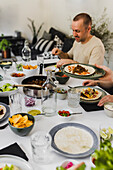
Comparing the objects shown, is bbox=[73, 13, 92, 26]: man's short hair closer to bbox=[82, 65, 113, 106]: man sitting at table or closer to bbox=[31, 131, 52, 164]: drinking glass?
bbox=[82, 65, 113, 106]: man sitting at table

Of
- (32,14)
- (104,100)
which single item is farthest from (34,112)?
(32,14)

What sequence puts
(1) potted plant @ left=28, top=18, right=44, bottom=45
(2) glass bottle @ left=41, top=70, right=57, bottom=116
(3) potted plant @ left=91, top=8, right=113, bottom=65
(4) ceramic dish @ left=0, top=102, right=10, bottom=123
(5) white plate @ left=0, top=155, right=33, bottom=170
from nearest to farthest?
(5) white plate @ left=0, top=155, right=33, bottom=170
(4) ceramic dish @ left=0, top=102, right=10, bottom=123
(2) glass bottle @ left=41, top=70, right=57, bottom=116
(3) potted plant @ left=91, top=8, right=113, bottom=65
(1) potted plant @ left=28, top=18, right=44, bottom=45

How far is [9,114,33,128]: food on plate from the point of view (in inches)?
39.6

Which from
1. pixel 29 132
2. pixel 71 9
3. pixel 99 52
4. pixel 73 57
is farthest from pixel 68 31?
pixel 29 132

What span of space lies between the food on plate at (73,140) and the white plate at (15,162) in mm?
191

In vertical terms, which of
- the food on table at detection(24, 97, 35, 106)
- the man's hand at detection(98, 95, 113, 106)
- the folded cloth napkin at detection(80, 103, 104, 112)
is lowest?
the folded cloth napkin at detection(80, 103, 104, 112)

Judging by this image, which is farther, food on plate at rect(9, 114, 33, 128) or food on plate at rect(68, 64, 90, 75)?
food on plate at rect(68, 64, 90, 75)

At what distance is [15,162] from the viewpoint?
0.83m

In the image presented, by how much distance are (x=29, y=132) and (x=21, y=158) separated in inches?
7.9

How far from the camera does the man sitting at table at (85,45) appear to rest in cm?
231

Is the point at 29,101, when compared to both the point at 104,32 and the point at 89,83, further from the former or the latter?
the point at 104,32

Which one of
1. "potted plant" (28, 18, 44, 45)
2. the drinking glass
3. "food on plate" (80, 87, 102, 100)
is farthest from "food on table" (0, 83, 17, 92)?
"potted plant" (28, 18, 44, 45)

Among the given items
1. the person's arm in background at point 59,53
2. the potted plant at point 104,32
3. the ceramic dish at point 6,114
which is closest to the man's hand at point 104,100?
the ceramic dish at point 6,114

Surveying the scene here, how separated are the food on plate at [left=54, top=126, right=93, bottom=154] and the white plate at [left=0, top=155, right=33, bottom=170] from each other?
0.63 ft
